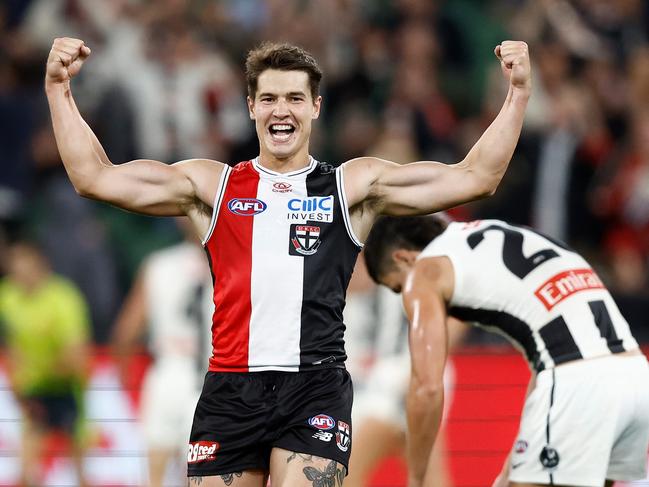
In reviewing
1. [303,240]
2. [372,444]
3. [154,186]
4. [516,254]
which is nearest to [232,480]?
[303,240]

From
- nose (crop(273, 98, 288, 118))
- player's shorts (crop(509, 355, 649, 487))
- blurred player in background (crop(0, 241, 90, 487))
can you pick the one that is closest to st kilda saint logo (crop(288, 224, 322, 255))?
nose (crop(273, 98, 288, 118))

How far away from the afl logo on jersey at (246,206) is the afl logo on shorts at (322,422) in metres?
0.80

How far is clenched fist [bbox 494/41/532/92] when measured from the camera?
4.95 metres

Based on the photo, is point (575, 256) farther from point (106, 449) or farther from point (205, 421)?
point (106, 449)

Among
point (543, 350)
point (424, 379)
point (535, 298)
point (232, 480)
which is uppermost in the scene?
point (535, 298)

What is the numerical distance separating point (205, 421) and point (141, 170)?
3.24 feet

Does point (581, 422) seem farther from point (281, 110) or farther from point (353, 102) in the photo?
point (353, 102)

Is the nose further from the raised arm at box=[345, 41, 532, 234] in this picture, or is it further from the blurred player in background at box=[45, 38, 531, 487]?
the raised arm at box=[345, 41, 532, 234]

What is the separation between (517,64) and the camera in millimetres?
4949

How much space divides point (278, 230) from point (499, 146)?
A: 0.90 m

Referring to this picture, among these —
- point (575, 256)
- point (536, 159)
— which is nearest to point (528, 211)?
point (536, 159)

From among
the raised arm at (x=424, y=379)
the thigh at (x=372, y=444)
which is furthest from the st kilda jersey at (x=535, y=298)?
the thigh at (x=372, y=444)

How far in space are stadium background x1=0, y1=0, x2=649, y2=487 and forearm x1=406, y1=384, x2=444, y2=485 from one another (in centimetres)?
470

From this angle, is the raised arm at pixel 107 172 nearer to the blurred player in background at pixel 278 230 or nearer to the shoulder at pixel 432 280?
the blurred player in background at pixel 278 230
